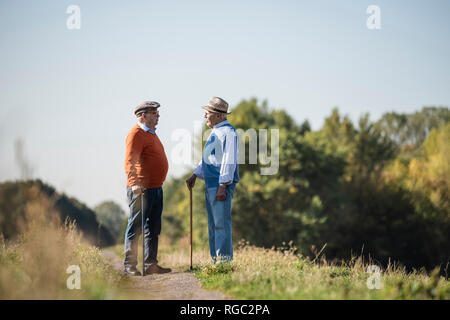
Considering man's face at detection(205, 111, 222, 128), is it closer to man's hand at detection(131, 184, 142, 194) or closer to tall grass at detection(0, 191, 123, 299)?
man's hand at detection(131, 184, 142, 194)

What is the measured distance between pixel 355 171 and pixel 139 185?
35999 millimetres

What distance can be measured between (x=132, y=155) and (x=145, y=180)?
1.52 ft

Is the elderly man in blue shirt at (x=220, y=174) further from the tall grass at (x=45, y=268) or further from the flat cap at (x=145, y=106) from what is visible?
the tall grass at (x=45, y=268)

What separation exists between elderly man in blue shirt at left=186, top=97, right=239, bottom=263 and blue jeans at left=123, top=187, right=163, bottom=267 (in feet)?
2.91

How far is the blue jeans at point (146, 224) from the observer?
6387 mm

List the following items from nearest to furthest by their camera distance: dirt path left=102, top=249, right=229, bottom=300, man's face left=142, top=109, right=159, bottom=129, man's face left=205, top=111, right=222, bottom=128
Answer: dirt path left=102, top=249, right=229, bottom=300
man's face left=142, top=109, right=159, bottom=129
man's face left=205, top=111, right=222, bottom=128

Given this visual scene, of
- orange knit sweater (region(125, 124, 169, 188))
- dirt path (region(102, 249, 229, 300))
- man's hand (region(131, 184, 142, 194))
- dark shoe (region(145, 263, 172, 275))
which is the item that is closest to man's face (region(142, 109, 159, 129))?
orange knit sweater (region(125, 124, 169, 188))

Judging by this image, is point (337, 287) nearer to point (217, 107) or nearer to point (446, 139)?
point (217, 107)

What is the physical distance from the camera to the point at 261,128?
29000 mm

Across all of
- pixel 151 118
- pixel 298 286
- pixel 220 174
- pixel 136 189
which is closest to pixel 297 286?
pixel 298 286

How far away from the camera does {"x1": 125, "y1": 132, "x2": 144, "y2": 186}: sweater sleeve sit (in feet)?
20.5

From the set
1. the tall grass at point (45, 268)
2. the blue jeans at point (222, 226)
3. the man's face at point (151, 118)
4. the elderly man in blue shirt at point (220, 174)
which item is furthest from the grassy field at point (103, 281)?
the man's face at point (151, 118)

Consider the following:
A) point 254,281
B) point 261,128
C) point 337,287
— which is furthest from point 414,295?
point 261,128

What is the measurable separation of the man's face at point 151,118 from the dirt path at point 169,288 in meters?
2.42
